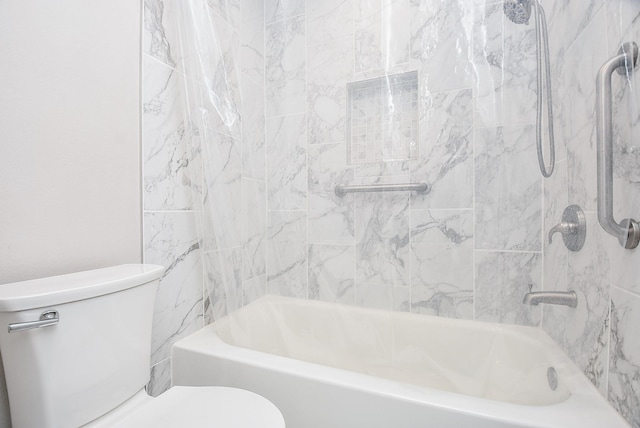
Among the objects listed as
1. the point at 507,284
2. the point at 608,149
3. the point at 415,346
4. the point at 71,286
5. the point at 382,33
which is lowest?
the point at 415,346

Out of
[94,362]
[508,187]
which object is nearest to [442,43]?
[508,187]

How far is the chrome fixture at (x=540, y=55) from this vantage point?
954mm

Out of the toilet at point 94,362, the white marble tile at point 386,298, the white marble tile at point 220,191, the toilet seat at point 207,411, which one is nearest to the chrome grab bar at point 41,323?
the toilet at point 94,362

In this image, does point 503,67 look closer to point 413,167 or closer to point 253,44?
point 413,167

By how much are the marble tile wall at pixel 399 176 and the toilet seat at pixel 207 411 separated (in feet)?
0.95

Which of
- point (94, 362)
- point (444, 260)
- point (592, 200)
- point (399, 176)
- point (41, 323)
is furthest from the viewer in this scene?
point (399, 176)

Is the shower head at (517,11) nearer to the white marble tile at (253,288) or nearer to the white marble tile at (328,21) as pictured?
the white marble tile at (328,21)

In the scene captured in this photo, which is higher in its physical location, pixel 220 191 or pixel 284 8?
pixel 284 8

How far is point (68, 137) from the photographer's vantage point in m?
0.83

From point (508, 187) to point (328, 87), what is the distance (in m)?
0.96

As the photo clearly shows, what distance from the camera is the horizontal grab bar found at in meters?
1.27

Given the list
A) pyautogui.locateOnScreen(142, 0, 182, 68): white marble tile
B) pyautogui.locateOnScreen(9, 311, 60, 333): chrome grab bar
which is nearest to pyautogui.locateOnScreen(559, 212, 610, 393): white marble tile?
pyautogui.locateOnScreen(9, 311, 60, 333): chrome grab bar

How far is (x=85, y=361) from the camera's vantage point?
0.71m

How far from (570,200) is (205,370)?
147cm
